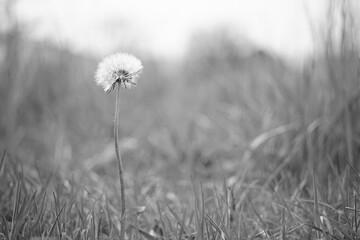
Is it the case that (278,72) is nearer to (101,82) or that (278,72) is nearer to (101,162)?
(101,162)

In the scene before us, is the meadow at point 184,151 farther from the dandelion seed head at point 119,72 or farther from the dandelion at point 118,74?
the dandelion seed head at point 119,72

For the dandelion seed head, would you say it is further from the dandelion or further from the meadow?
the meadow

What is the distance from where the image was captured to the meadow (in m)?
1.11

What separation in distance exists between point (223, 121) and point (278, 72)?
0.49 m

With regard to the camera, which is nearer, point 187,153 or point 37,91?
point 187,153

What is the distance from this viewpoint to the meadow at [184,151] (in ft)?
3.64

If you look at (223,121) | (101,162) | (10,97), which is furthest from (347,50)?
(10,97)

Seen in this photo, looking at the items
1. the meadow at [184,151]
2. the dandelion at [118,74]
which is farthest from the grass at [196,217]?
the dandelion at [118,74]

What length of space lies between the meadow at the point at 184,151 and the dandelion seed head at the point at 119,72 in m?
0.38

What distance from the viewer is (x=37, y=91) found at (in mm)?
2797

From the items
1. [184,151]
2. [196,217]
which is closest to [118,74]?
[196,217]

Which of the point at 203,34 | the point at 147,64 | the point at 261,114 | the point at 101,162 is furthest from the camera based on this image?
the point at 203,34

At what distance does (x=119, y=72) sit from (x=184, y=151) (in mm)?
1300

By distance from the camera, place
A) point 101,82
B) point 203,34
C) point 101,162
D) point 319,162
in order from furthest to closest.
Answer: point 203,34 → point 101,162 → point 319,162 → point 101,82
